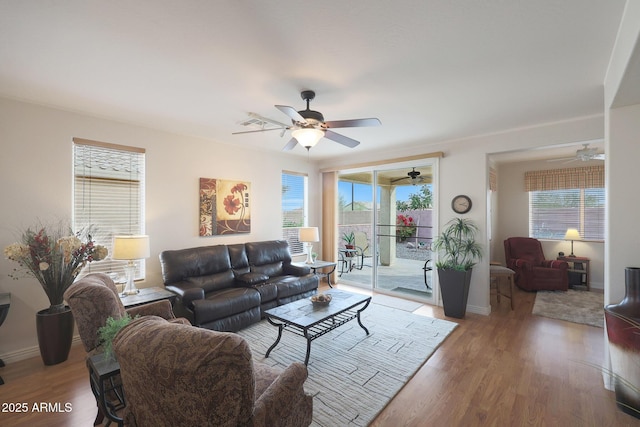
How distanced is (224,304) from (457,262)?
10.8 ft

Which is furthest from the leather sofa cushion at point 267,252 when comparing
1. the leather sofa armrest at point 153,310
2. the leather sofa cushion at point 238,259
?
the leather sofa armrest at point 153,310

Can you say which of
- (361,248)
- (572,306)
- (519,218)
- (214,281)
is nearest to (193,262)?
(214,281)

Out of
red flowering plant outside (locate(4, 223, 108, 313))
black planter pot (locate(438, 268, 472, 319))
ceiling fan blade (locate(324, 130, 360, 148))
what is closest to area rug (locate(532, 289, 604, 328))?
black planter pot (locate(438, 268, 472, 319))

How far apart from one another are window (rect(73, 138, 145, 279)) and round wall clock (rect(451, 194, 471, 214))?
14.5ft

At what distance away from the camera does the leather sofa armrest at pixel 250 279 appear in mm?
3900

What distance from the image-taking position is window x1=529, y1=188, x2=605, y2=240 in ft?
17.7

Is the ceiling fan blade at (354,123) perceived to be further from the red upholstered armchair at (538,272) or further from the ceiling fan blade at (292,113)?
the red upholstered armchair at (538,272)

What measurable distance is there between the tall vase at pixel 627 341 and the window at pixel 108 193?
474 centimetres

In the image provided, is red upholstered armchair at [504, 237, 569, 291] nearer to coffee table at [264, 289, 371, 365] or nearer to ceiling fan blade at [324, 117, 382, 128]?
coffee table at [264, 289, 371, 365]

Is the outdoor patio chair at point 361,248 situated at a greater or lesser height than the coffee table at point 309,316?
greater

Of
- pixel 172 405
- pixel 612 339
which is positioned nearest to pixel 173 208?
pixel 172 405

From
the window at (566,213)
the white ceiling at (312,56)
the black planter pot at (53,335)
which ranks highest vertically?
the white ceiling at (312,56)

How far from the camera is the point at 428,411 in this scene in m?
2.10

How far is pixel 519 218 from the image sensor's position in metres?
6.12
